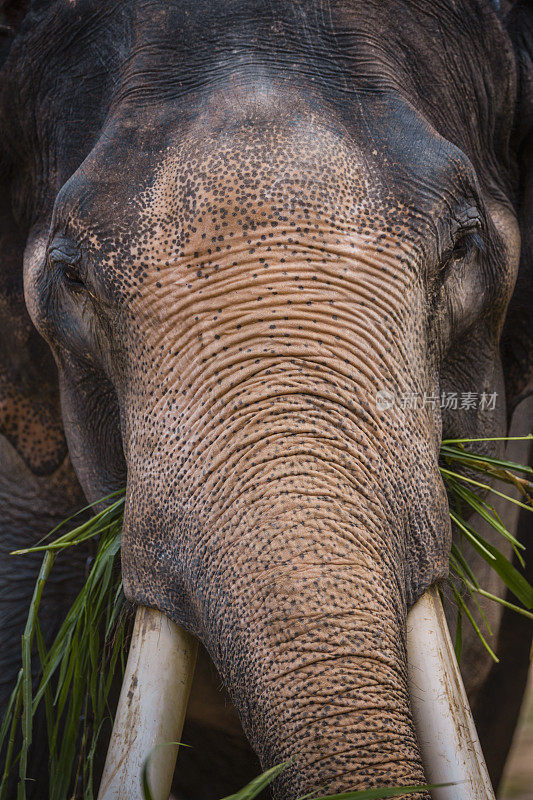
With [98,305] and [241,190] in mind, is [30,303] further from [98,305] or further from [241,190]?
[241,190]

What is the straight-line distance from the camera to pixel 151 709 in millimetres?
1624

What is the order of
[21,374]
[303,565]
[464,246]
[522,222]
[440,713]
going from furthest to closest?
[21,374] → [522,222] → [464,246] → [440,713] → [303,565]

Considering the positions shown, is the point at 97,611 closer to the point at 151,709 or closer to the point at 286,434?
the point at 151,709

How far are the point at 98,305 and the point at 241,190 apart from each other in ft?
1.37

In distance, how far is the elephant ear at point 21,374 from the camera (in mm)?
2465

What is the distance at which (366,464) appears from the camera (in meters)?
1.52

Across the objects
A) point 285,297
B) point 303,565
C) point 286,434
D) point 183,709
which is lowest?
point 183,709

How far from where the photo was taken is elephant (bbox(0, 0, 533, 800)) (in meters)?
1.41

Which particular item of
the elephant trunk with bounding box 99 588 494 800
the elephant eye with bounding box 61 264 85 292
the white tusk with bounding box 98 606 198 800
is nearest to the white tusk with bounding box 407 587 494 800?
the elephant trunk with bounding box 99 588 494 800

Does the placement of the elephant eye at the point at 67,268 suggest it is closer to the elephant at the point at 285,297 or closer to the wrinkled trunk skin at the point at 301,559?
the elephant at the point at 285,297

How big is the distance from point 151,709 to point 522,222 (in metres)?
1.39

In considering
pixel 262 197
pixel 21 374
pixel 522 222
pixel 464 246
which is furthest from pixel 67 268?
pixel 522 222

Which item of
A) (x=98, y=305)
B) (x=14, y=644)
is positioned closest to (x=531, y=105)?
(x=98, y=305)

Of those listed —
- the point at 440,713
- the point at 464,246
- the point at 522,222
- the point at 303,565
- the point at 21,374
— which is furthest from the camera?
the point at 21,374
